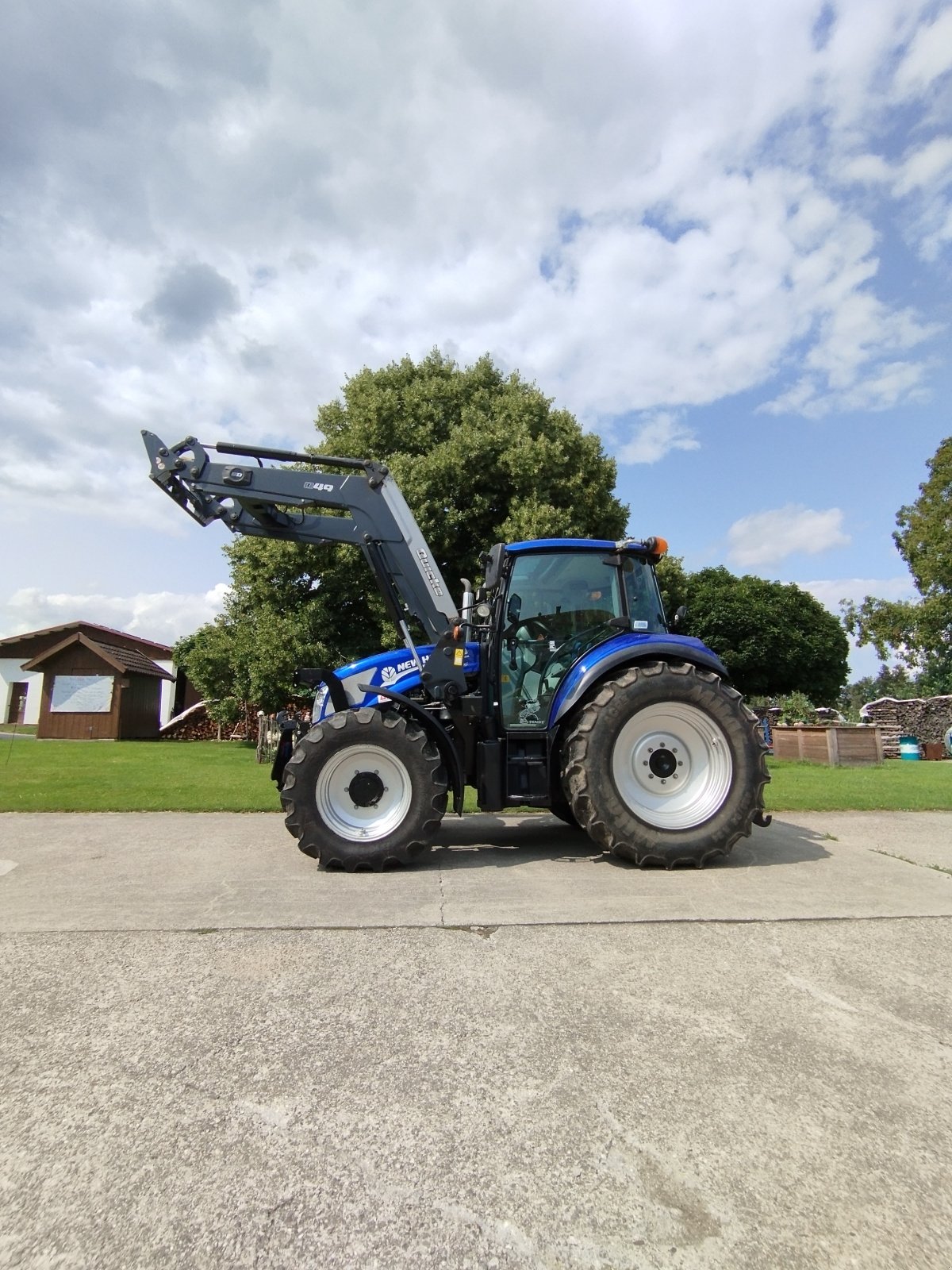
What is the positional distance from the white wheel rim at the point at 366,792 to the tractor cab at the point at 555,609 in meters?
1.04

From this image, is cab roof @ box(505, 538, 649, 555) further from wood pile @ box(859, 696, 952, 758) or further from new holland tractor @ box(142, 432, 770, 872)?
wood pile @ box(859, 696, 952, 758)

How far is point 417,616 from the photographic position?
602 centimetres

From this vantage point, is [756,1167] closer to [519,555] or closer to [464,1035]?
[464,1035]

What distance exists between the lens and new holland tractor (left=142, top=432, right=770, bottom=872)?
4988mm

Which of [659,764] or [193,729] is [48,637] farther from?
[659,764]

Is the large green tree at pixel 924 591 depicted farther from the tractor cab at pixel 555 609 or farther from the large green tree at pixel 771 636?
the tractor cab at pixel 555 609

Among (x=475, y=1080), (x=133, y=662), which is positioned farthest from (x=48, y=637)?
(x=475, y=1080)

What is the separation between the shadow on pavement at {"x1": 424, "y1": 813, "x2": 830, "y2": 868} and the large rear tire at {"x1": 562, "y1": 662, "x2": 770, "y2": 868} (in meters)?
0.32

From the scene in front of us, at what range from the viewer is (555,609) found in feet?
18.6

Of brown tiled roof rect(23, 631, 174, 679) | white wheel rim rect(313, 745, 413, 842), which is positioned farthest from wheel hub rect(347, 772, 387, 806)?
brown tiled roof rect(23, 631, 174, 679)

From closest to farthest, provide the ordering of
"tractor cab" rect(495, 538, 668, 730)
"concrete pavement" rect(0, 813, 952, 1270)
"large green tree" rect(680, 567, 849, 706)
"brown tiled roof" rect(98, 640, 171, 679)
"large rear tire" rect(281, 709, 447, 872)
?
"concrete pavement" rect(0, 813, 952, 1270) → "large rear tire" rect(281, 709, 447, 872) → "tractor cab" rect(495, 538, 668, 730) → "brown tiled roof" rect(98, 640, 171, 679) → "large green tree" rect(680, 567, 849, 706)

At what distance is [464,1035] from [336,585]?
14832 mm

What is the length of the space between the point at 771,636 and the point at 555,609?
3404 centimetres

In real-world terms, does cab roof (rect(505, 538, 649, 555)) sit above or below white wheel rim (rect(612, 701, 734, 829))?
above
